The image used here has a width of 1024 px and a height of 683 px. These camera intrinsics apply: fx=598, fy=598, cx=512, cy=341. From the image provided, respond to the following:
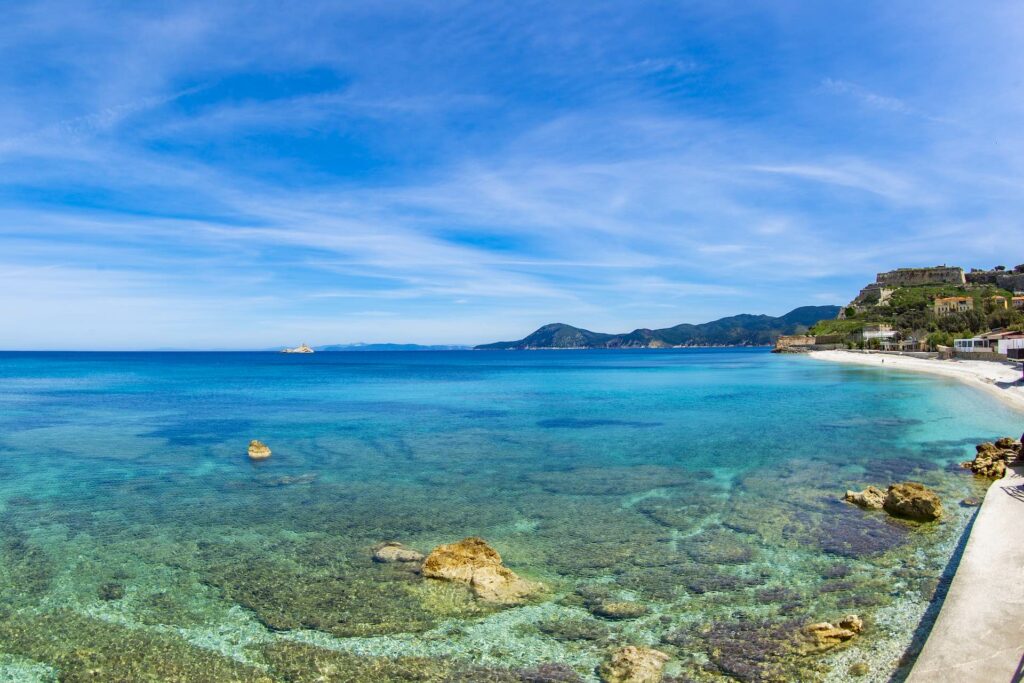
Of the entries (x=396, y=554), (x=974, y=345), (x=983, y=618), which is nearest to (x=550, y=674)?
(x=396, y=554)

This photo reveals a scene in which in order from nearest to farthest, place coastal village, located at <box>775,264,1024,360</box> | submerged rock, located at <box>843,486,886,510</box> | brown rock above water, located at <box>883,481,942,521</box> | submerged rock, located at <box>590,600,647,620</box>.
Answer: submerged rock, located at <box>590,600,647,620</box>, brown rock above water, located at <box>883,481,942,521</box>, submerged rock, located at <box>843,486,886,510</box>, coastal village, located at <box>775,264,1024,360</box>

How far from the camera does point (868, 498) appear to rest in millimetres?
17875

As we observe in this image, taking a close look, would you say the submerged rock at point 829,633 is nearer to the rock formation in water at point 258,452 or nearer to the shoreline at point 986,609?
the shoreline at point 986,609

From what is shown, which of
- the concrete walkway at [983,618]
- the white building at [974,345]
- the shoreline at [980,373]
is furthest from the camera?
the white building at [974,345]

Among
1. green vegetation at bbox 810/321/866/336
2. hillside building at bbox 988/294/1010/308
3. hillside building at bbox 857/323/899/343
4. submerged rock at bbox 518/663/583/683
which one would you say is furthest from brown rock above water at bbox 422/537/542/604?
green vegetation at bbox 810/321/866/336

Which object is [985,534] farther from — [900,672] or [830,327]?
[830,327]

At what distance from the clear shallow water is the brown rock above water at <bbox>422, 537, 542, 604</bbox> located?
367 mm

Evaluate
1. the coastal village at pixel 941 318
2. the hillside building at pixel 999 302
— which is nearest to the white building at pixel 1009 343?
the coastal village at pixel 941 318

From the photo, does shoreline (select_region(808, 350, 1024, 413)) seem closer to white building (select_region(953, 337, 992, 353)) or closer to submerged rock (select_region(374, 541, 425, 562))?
white building (select_region(953, 337, 992, 353))

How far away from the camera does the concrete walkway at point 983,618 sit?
8078 millimetres

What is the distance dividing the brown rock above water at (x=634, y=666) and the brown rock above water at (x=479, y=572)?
2818 millimetres

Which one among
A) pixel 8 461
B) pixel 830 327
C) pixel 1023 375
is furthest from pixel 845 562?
pixel 830 327

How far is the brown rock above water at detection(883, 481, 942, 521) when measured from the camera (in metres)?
16.4

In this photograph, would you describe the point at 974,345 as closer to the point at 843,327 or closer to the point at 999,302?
the point at 999,302
